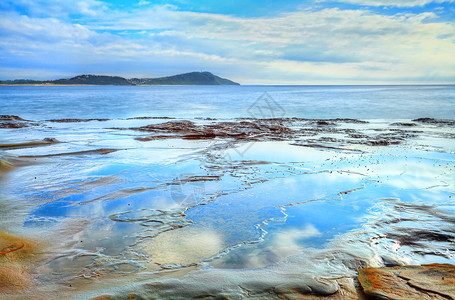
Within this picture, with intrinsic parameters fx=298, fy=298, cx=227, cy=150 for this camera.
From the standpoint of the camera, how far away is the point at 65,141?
814 inches

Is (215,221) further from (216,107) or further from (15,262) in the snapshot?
(216,107)

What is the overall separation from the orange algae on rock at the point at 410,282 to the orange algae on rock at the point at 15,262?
562 centimetres

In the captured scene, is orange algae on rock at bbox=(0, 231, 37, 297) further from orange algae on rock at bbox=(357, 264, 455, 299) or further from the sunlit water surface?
orange algae on rock at bbox=(357, 264, 455, 299)

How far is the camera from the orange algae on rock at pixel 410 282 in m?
4.53

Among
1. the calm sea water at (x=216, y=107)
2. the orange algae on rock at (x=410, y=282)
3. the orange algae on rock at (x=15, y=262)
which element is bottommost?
the orange algae on rock at (x=15, y=262)

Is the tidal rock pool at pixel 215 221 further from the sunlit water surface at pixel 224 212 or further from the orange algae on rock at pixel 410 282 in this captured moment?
the orange algae on rock at pixel 410 282

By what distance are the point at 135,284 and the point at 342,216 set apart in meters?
5.91

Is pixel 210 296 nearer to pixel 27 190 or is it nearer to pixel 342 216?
pixel 342 216

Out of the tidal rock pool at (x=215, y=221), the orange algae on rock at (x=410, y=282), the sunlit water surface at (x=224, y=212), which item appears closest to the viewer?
the orange algae on rock at (x=410, y=282)

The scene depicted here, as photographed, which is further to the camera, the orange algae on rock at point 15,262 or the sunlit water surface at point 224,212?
the sunlit water surface at point 224,212

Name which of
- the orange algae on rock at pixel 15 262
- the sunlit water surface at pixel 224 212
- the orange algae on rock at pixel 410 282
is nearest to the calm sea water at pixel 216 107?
the sunlit water surface at pixel 224 212

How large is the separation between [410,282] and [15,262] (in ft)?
22.9

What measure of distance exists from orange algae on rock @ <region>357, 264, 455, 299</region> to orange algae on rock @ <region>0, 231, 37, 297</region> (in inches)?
221

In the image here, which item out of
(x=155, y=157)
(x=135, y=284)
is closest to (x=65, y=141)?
(x=155, y=157)
